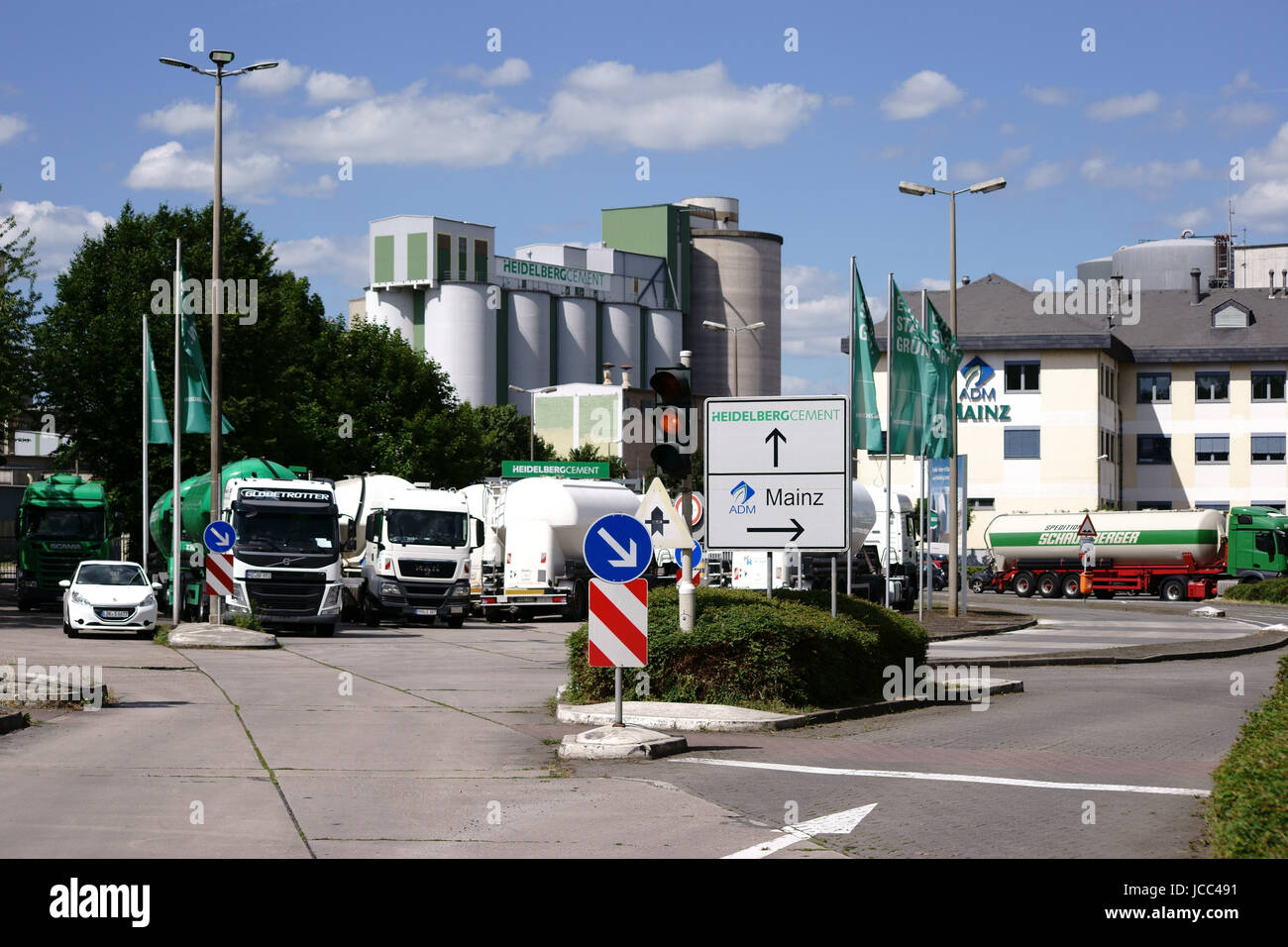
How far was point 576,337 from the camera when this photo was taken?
145 metres

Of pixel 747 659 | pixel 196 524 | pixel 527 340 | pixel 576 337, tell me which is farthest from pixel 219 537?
pixel 576 337

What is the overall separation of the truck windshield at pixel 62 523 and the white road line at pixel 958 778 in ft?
115

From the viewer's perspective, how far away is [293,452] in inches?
2136

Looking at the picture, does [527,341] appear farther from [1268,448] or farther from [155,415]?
[155,415]

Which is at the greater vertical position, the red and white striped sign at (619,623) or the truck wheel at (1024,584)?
the red and white striped sign at (619,623)

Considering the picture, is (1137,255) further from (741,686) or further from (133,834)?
(133,834)

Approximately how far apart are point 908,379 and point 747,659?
17459mm

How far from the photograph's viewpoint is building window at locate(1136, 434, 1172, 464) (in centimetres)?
8519

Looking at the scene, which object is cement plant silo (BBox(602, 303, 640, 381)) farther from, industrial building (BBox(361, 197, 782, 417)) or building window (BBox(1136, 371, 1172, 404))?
building window (BBox(1136, 371, 1172, 404))

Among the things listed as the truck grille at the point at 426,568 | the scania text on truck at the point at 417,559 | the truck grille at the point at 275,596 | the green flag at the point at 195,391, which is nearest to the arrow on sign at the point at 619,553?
the green flag at the point at 195,391

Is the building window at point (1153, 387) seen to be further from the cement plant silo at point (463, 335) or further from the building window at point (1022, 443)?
the cement plant silo at point (463, 335)

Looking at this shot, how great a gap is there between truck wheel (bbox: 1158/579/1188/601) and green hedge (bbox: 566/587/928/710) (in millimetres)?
44947

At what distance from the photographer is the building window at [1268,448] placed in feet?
270
